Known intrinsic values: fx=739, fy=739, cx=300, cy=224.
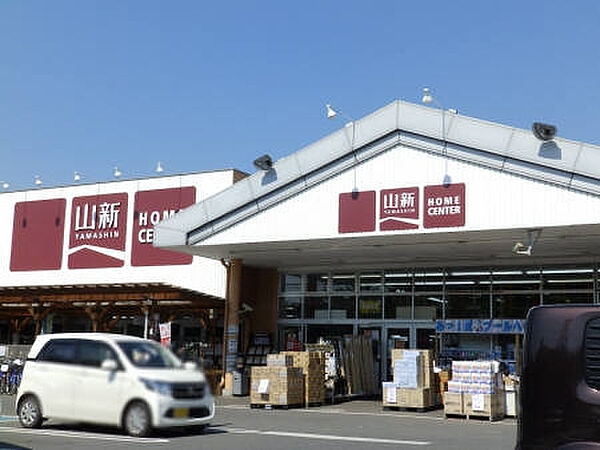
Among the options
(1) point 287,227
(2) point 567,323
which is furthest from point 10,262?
(2) point 567,323

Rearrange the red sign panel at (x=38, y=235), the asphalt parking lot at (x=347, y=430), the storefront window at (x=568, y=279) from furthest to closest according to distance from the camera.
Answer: the red sign panel at (x=38, y=235)
the storefront window at (x=568, y=279)
the asphalt parking lot at (x=347, y=430)

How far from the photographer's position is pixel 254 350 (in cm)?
2700

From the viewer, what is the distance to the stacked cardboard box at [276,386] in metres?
20.7

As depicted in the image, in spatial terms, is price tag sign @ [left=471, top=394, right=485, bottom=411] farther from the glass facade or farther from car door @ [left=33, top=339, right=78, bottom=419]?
car door @ [left=33, top=339, right=78, bottom=419]

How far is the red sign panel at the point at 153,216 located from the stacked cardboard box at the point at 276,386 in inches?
363

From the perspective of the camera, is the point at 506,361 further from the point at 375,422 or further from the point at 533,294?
the point at 375,422

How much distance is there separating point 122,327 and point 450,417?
15.1 metres

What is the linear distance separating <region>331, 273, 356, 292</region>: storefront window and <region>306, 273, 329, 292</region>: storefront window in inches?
12.9

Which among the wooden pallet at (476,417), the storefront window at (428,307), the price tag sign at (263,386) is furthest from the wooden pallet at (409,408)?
the storefront window at (428,307)

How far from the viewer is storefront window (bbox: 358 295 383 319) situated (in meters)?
26.4

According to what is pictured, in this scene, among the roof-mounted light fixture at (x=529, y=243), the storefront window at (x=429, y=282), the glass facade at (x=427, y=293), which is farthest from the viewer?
the storefront window at (x=429, y=282)

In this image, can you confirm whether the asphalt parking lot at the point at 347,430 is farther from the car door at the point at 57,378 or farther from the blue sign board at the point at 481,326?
the car door at the point at 57,378

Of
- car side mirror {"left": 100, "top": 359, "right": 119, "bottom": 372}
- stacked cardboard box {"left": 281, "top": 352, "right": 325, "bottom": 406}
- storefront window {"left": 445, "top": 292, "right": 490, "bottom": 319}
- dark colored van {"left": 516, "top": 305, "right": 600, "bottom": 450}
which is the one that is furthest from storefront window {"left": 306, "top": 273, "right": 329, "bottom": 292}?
car side mirror {"left": 100, "top": 359, "right": 119, "bottom": 372}

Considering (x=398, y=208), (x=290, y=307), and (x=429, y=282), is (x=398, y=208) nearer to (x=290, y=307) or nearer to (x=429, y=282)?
(x=429, y=282)
